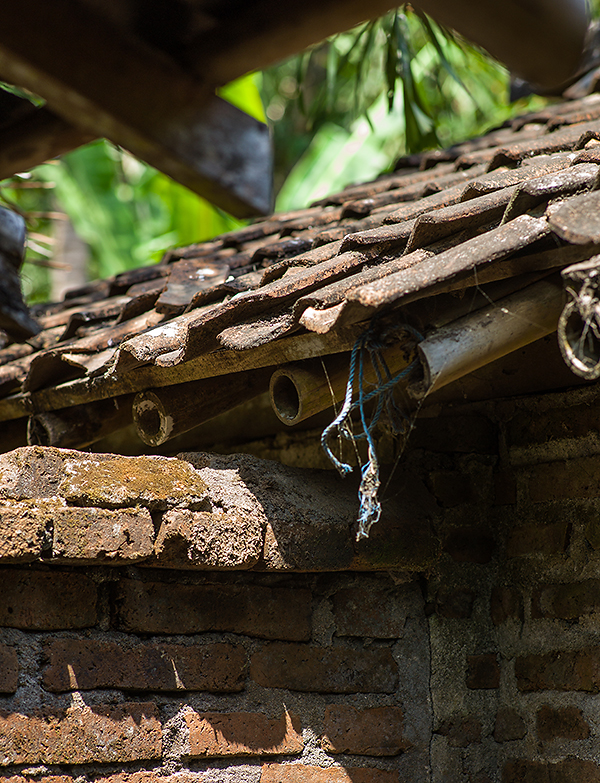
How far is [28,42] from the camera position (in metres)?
2.00

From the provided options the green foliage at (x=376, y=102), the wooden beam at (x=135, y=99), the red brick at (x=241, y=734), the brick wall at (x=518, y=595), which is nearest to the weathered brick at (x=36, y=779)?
the red brick at (x=241, y=734)

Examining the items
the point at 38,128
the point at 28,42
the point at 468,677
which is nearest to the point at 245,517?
the point at 468,677

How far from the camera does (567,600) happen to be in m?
1.96

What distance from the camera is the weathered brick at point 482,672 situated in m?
2.08

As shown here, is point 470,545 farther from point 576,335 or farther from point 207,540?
point 576,335

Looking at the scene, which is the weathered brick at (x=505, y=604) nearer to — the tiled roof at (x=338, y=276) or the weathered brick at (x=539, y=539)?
the weathered brick at (x=539, y=539)

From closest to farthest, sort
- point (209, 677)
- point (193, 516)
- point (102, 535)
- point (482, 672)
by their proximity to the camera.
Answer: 1. point (102, 535)
2. point (193, 516)
3. point (209, 677)
4. point (482, 672)

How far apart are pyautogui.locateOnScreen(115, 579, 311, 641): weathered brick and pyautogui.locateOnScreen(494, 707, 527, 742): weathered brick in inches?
23.3

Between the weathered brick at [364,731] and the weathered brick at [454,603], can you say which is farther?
the weathered brick at [454,603]

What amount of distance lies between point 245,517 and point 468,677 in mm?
827

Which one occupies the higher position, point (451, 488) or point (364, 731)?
point (451, 488)

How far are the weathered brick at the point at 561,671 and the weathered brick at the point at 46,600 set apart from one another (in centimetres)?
112

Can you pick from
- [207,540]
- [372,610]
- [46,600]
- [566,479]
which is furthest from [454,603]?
[46,600]

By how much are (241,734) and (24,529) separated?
722 millimetres
